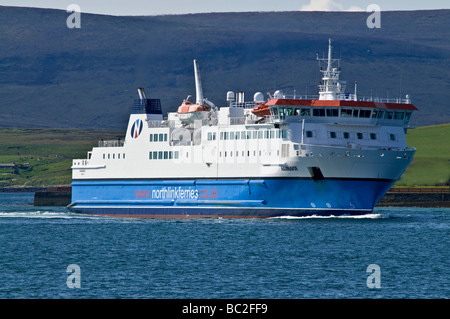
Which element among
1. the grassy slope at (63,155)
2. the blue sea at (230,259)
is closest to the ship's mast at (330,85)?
the blue sea at (230,259)

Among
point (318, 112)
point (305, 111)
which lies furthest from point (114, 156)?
point (318, 112)

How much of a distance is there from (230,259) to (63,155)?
442 feet

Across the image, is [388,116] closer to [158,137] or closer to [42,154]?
[158,137]

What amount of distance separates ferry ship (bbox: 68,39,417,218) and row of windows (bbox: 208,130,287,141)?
0.07 metres

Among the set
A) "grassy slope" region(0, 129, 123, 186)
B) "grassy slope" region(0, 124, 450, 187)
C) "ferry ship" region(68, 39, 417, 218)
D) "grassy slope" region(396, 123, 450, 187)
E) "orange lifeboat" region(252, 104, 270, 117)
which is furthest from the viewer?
"grassy slope" region(0, 129, 123, 186)

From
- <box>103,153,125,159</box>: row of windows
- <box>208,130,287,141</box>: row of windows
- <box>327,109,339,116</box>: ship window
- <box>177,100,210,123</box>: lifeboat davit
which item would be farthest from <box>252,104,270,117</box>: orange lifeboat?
<box>103,153,125,159</box>: row of windows

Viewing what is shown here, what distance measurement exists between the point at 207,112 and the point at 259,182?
8384 mm

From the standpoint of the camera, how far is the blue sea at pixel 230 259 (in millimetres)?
31672

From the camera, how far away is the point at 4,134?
646 feet

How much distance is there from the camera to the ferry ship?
177 ft

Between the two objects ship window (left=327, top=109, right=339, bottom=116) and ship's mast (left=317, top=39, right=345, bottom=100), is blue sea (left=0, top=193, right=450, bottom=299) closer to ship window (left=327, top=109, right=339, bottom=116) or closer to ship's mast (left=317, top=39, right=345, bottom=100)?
ship window (left=327, top=109, right=339, bottom=116)

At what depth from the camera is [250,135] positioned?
188ft

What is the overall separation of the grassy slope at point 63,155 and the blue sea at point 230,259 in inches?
1776
